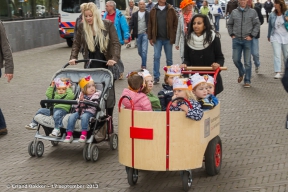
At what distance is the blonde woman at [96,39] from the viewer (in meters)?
8.02

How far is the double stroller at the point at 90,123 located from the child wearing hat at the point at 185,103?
4.58ft

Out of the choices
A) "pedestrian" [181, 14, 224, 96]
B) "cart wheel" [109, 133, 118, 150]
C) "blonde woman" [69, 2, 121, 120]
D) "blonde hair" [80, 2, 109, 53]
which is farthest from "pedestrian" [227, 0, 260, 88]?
"cart wheel" [109, 133, 118, 150]

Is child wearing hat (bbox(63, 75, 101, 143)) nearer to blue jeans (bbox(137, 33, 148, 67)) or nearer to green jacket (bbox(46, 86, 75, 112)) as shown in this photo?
green jacket (bbox(46, 86, 75, 112))

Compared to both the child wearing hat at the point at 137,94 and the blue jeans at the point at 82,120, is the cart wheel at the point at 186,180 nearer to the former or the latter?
the child wearing hat at the point at 137,94

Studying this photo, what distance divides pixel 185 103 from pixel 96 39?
2586 millimetres

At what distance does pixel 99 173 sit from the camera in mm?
6730

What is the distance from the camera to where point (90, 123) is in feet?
23.8

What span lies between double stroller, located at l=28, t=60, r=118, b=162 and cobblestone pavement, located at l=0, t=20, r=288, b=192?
140 mm

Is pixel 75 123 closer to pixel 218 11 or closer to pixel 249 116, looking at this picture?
pixel 249 116

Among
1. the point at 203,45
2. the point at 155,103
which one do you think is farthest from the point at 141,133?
the point at 203,45

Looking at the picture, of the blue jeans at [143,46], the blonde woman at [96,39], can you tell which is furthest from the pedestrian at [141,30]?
the blonde woman at [96,39]

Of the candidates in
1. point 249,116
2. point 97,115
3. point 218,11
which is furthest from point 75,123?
point 218,11

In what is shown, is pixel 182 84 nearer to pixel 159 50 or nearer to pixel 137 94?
pixel 137 94

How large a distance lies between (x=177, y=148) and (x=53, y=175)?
1.55 metres
